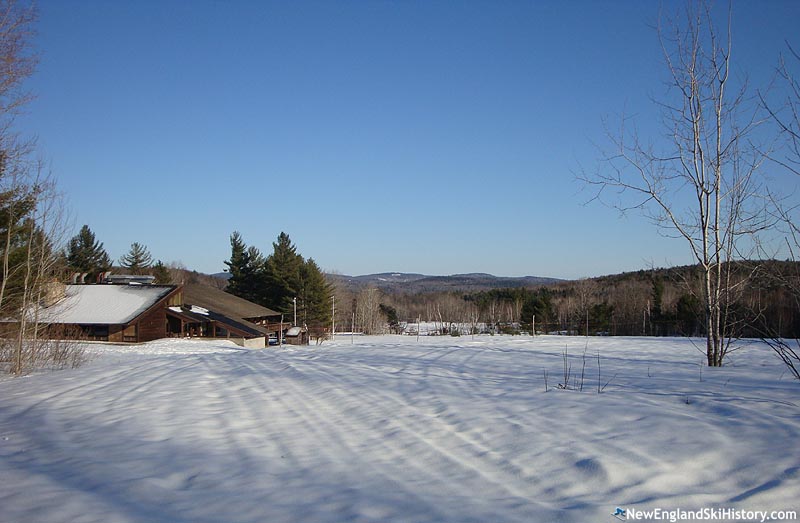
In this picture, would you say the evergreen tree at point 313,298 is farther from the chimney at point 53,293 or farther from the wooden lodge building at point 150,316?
the chimney at point 53,293

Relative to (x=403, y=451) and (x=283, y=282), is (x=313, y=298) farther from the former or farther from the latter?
(x=403, y=451)

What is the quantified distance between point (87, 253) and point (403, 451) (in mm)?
51154

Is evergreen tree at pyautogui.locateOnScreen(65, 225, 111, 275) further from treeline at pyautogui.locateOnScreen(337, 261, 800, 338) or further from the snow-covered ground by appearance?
the snow-covered ground

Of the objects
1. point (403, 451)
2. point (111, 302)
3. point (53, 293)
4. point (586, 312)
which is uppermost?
point (53, 293)

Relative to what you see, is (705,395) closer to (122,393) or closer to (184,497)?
(184,497)

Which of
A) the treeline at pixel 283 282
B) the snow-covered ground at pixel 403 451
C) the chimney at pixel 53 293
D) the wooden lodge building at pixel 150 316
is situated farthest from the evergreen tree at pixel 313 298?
the snow-covered ground at pixel 403 451

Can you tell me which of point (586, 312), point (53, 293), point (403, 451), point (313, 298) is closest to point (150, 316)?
point (53, 293)

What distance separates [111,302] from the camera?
27.6 meters

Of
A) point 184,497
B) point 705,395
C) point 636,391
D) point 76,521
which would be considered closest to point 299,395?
point 184,497

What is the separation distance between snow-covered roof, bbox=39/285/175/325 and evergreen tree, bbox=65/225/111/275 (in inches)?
754

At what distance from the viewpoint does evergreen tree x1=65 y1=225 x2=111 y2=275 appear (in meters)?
45.3

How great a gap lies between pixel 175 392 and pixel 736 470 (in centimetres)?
Result: 654

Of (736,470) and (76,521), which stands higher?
(736,470)

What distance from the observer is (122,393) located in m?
7.12
